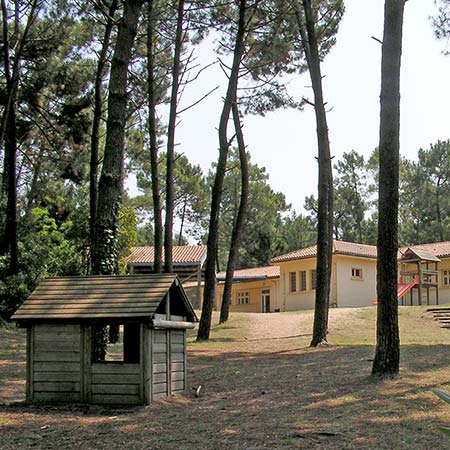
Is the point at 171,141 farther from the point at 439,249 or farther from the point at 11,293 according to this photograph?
the point at 439,249

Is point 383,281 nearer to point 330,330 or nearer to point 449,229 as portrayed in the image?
point 330,330

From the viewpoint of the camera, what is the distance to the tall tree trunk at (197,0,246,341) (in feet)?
58.7

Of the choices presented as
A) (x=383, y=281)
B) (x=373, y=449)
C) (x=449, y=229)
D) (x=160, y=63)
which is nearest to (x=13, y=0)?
(x=160, y=63)

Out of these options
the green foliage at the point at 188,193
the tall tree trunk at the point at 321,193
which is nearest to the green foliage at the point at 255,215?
the green foliage at the point at 188,193

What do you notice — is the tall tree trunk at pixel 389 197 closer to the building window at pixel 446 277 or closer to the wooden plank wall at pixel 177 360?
the wooden plank wall at pixel 177 360

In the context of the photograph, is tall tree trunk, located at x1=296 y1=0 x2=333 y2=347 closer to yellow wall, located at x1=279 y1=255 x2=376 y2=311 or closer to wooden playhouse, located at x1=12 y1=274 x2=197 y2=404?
wooden playhouse, located at x1=12 y1=274 x2=197 y2=404

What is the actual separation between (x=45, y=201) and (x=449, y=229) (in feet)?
101

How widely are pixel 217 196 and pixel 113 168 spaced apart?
7.77 m

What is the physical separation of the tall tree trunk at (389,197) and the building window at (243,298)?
31.7 m

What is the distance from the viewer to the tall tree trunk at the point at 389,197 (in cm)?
954

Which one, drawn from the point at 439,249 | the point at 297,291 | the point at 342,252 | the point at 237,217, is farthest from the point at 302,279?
the point at 237,217

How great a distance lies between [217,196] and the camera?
18.6m

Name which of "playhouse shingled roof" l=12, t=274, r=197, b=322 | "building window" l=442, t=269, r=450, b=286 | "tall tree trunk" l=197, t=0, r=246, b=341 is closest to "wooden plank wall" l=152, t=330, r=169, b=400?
"playhouse shingled roof" l=12, t=274, r=197, b=322

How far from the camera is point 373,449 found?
554 cm
